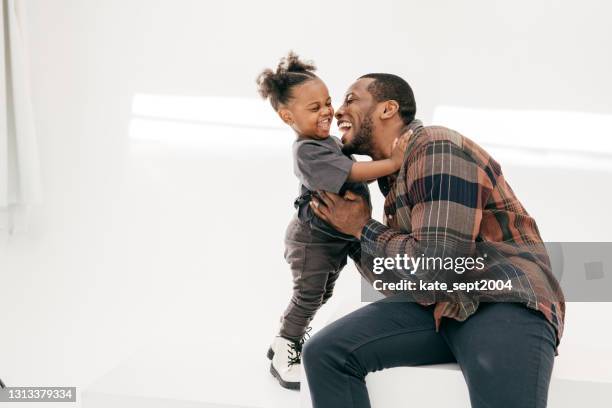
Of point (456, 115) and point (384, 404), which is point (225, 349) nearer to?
point (384, 404)

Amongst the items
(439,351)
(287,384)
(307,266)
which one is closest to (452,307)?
(439,351)

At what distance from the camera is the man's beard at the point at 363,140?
1.81 m

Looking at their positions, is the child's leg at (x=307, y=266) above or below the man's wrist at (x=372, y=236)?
below

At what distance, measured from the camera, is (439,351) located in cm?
167

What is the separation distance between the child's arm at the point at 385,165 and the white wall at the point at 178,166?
1148mm

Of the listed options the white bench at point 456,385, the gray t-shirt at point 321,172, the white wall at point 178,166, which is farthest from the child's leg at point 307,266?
the white wall at point 178,166

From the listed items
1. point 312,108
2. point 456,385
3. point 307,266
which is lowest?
point 456,385

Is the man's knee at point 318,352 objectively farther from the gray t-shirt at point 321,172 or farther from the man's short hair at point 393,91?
the man's short hair at point 393,91

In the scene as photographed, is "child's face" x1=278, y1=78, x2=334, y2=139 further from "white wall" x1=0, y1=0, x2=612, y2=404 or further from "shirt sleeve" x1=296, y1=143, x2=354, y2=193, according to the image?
"white wall" x1=0, y1=0, x2=612, y2=404

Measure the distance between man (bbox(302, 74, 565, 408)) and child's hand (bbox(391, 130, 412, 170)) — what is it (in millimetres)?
36

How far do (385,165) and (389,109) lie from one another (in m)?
0.14

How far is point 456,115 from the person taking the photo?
112 inches

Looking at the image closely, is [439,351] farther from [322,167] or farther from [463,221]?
[322,167]

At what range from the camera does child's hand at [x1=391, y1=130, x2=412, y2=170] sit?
Answer: 5.72 feet
